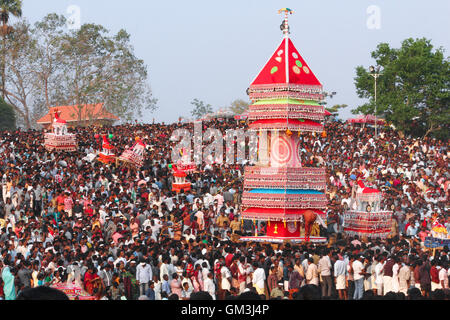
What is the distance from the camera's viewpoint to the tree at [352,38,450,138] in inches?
1726

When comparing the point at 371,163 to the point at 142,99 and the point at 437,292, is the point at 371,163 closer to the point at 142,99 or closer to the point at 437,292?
the point at 437,292

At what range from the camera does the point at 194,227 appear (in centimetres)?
2334

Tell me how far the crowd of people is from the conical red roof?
423 cm

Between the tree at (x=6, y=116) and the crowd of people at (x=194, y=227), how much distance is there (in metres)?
15.3

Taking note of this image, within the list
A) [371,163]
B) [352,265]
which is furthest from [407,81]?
[352,265]

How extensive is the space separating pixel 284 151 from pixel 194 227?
3.48 metres

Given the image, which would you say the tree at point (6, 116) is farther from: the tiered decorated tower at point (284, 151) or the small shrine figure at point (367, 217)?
the small shrine figure at point (367, 217)

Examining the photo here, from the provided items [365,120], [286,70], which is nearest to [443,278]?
[286,70]

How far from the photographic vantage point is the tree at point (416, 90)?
144 feet

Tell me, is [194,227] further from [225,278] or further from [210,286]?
[210,286]

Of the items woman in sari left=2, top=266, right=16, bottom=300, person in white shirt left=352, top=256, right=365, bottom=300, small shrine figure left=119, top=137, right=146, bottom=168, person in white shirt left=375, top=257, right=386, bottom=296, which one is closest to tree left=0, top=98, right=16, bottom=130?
small shrine figure left=119, top=137, right=146, bottom=168

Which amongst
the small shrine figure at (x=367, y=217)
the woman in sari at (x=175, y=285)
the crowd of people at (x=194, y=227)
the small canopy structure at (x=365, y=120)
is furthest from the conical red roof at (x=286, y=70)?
the small canopy structure at (x=365, y=120)

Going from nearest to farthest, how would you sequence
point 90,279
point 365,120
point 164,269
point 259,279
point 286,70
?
1. point 90,279
2. point 259,279
3. point 164,269
4. point 286,70
5. point 365,120

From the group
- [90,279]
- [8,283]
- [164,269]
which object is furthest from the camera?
[164,269]
